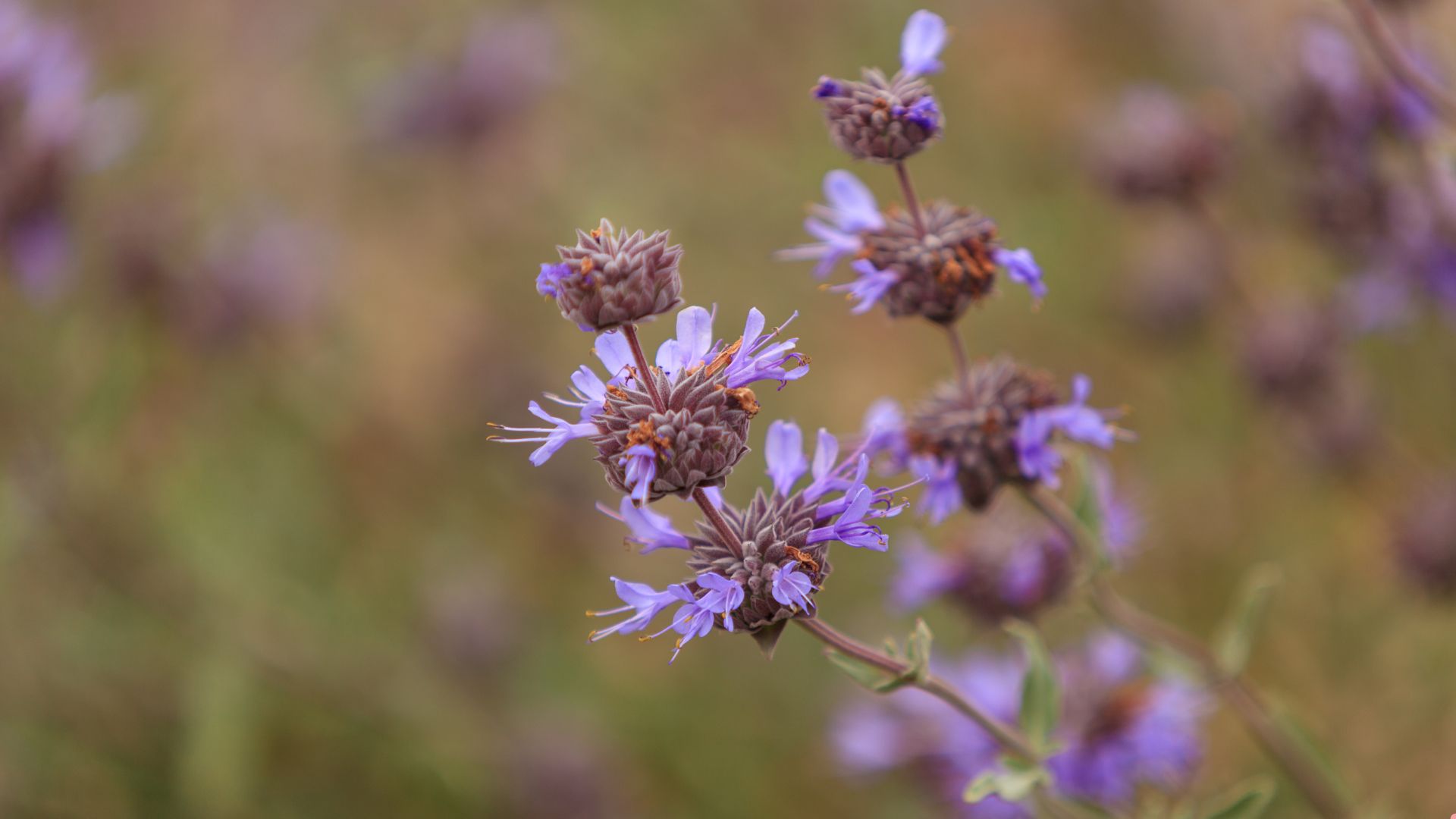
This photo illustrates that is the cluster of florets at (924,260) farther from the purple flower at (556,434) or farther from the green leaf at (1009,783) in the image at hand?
the green leaf at (1009,783)

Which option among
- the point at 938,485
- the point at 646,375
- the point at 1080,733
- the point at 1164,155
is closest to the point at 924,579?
the point at 1080,733

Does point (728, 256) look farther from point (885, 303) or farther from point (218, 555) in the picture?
point (885, 303)

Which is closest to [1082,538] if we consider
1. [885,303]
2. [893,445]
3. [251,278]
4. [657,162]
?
[893,445]

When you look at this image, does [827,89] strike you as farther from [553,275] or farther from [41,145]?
[41,145]

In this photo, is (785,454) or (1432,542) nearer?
(785,454)

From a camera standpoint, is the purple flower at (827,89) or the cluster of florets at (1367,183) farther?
the cluster of florets at (1367,183)

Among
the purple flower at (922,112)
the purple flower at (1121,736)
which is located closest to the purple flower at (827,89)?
the purple flower at (922,112)

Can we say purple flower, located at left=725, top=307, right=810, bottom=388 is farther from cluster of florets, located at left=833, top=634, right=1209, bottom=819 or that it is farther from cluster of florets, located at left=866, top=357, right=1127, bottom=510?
cluster of florets, located at left=833, top=634, right=1209, bottom=819
